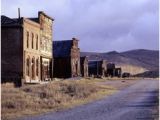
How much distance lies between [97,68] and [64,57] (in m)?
30.6

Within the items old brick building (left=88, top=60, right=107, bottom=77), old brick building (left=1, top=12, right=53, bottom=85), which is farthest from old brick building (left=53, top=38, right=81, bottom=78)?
old brick building (left=88, top=60, right=107, bottom=77)

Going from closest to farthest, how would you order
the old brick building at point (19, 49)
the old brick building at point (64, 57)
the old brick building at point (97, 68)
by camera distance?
the old brick building at point (19, 49) < the old brick building at point (64, 57) < the old brick building at point (97, 68)

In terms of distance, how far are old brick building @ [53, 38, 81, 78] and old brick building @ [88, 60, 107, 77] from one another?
92.3ft

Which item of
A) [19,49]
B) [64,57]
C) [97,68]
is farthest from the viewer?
[97,68]

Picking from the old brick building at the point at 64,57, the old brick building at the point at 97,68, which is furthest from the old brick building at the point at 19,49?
the old brick building at the point at 97,68

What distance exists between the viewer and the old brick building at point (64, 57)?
71.2m

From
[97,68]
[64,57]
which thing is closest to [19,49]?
[64,57]

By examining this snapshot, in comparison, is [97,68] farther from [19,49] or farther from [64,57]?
[19,49]

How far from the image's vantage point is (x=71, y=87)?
126ft

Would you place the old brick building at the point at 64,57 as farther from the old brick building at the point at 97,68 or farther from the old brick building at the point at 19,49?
the old brick building at the point at 97,68

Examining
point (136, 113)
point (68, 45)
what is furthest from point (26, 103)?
point (68, 45)

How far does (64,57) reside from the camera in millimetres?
71375

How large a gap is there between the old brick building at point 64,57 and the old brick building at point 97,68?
28.1 meters

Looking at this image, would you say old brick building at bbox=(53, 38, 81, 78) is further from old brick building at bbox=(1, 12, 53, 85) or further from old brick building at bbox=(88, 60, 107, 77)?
old brick building at bbox=(88, 60, 107, 77)
